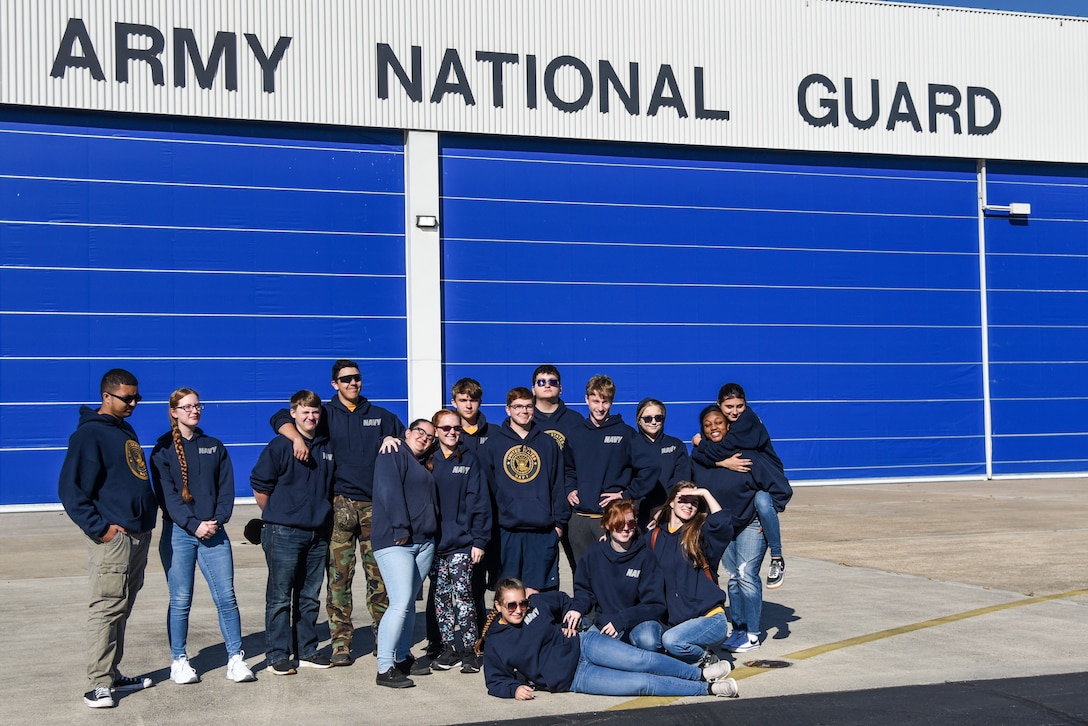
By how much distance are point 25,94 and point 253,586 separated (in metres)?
13.1

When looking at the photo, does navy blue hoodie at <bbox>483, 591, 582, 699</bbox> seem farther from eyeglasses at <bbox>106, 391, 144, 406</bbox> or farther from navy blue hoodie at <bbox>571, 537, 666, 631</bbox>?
eyeglasses at <bbox>106, 391, 144, 406</bbox>

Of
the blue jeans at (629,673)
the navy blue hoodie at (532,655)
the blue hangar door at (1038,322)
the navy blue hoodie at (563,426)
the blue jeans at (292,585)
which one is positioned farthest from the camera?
the blue hangar door at (1038,322)

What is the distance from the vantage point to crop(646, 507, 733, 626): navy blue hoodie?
25.9 ft

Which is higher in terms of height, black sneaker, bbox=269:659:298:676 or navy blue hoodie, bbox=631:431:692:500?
navy blue hoodie, bbox=631:431:692:500

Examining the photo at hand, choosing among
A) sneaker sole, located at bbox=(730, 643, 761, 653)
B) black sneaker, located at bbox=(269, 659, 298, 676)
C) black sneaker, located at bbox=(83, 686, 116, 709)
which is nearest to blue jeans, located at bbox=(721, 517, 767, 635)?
sneaker sole, located at bbox=(730, 643, 761, 653)

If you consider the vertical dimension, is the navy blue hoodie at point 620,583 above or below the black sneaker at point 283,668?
above

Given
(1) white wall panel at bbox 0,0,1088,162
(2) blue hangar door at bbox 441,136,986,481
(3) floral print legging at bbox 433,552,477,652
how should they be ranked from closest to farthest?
(3) floral print legging at bbox 433,552,477,652, (1) white wall panel at bbox 0,0,1088,162, (2) blue hangar door at bbox 441,136,986,481

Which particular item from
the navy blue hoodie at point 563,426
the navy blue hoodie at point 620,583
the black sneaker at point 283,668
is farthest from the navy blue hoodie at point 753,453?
the black sneaker at point 283,668

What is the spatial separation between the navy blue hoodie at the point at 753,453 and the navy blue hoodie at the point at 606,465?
0.42 m

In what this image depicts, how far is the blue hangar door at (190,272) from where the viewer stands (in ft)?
72.1

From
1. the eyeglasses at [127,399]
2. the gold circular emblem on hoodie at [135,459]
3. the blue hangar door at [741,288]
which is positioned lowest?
the gold circular emblem on hoodie at [135,459]

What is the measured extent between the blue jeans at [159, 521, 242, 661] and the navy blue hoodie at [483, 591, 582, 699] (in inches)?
67.6

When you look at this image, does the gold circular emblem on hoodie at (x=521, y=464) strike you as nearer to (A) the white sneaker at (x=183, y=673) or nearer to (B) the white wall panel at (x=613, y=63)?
(A) the white sneaker at (x=183, y=673)

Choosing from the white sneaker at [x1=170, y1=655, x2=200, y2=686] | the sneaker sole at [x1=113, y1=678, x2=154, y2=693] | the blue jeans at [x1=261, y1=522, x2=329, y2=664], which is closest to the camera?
the sneaker sole at [x1=113, y1=678, x2=154, y2=693]
